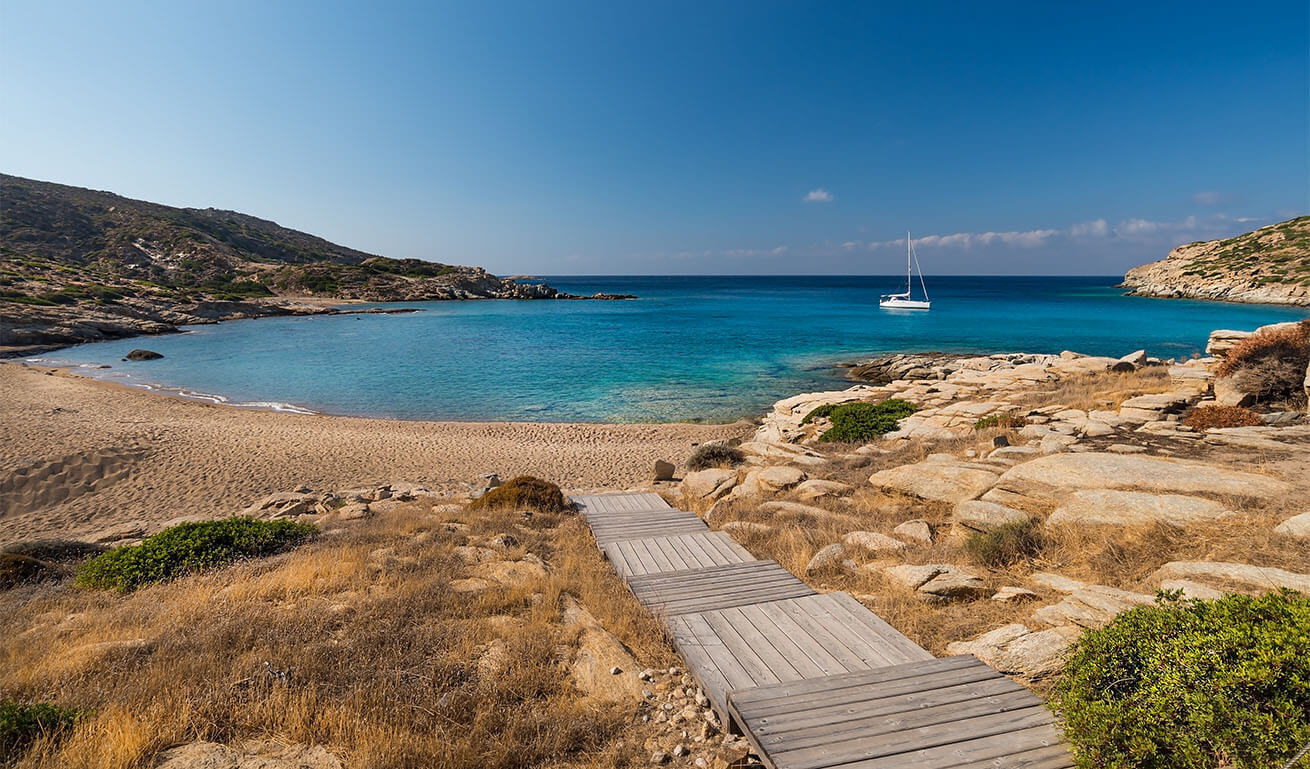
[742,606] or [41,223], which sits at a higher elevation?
[41,223]

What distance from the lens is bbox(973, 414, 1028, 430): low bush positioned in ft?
43.2

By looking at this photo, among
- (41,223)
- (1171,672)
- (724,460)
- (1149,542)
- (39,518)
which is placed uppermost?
(41,223)

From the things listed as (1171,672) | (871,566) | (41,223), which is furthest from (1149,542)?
(41,223)

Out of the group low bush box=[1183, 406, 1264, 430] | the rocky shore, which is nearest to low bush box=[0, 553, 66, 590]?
the rocky shore

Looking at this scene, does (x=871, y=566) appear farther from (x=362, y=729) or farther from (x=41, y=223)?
(x=41, y=223)

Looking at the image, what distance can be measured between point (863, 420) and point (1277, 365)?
8.54 metres

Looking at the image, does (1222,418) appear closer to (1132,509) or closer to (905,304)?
(1132,509)

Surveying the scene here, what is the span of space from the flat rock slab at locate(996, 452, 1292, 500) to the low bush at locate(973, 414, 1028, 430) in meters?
4.10

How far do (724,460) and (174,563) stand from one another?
11.3 meters

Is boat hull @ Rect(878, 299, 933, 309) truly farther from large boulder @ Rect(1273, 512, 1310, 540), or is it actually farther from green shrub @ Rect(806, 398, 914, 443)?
large boulder @ Rect(1273, 512, 1310, 540)

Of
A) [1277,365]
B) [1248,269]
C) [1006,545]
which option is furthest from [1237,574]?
[1248,269]

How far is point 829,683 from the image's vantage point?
454 centimetres

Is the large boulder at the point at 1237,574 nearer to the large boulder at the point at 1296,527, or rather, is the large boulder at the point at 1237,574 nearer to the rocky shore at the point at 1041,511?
the rocky shore at the point at 1041,511

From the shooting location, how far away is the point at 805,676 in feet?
15.9
